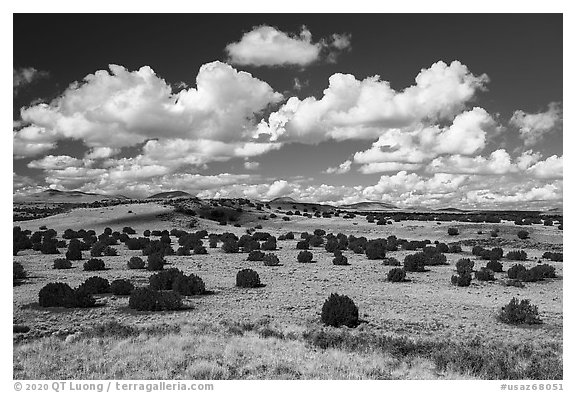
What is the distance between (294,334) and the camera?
12.5 meters

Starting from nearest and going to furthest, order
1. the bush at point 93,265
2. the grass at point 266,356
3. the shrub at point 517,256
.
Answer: the grass at point 266,356
the bush at point 93,265
the shrub at point 517,256

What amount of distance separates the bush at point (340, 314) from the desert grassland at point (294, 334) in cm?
35

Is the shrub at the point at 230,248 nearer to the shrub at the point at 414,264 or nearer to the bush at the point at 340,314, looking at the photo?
the shrub at the point at 414,264

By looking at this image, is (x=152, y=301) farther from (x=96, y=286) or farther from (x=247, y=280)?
(x=247, y=280)

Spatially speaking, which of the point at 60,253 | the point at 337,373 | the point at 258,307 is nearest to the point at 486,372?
the point at 337,373

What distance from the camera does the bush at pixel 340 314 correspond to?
13844mm

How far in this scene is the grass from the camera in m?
9.48

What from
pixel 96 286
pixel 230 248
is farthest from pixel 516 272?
pixel 96 286

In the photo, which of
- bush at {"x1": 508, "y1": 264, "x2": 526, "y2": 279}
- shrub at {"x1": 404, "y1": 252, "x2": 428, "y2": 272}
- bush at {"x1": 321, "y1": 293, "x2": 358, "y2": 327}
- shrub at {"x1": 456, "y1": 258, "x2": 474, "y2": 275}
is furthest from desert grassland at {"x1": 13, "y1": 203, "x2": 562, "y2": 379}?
shrub at {"x1": 404, "y1": 252, "x2": 428, "y2": 272}

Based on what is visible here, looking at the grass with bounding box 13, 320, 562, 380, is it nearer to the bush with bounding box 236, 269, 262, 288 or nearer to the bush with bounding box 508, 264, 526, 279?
the bush with bounding box 236, 269, 262, 288

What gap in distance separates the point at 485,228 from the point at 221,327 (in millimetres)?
43027

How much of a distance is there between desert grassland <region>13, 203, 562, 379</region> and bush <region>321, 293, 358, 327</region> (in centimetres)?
35

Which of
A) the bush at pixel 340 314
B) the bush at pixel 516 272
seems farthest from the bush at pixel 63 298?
the bush at pixel 516 272
